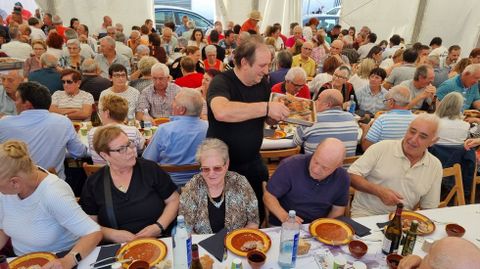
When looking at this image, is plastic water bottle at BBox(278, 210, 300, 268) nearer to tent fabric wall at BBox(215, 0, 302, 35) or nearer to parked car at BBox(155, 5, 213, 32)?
tent fabric wall at BBox(215, 0, 302, 35)

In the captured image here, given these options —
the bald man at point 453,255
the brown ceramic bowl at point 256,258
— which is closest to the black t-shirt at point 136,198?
the brown ceramic bowl at point 256,258

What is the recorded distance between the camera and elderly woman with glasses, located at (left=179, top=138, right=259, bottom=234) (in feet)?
7.51

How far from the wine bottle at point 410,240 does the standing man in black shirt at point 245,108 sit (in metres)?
1.02

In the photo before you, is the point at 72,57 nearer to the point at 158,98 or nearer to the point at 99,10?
the point at 158,98

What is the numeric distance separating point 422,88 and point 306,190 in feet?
12.9

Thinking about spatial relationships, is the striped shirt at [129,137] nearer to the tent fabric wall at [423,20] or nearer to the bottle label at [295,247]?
the bottle label at [295,247]

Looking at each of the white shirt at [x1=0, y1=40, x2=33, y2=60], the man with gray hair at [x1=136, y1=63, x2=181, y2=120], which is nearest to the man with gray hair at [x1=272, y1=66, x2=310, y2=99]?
the man with gray hair at [x1=136, y1=63, x2=181, y2=120]

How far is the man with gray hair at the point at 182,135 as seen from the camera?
125 inches

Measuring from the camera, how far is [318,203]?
257 centimetres

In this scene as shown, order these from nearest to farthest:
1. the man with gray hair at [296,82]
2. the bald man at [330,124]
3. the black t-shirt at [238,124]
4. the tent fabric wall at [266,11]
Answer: the black t-shirt at [238,124] < the bald man at [330,124] < the man with gray hair at [296,82] < the tent fabric wall at [266,11]

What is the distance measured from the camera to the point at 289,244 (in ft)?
5.90

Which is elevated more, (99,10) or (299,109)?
(99,10)

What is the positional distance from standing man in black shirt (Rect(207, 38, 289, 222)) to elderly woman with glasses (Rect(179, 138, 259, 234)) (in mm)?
241

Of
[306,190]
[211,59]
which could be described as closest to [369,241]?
[306,190]
